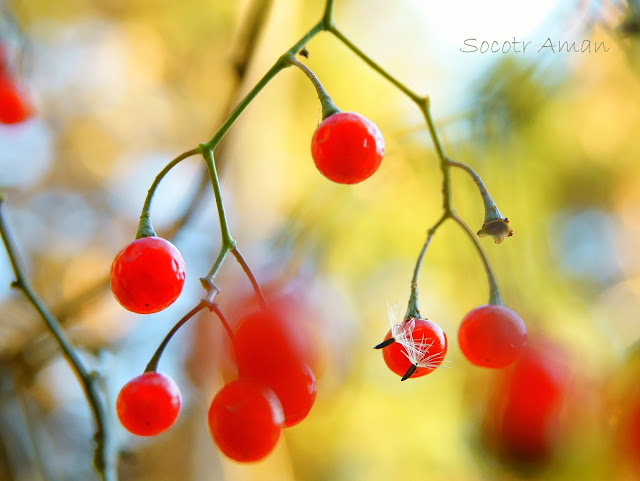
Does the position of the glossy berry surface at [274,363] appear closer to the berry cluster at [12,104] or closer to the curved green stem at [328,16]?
the curved green stem at [328,16]

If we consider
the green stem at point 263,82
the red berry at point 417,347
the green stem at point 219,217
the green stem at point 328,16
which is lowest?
the red berry at point 417,347

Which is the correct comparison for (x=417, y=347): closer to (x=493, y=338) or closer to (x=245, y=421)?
(x=493, y=338)

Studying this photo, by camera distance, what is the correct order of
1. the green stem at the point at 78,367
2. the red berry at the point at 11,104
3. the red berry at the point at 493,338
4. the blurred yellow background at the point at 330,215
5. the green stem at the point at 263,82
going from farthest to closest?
1. the red berry at the point at 11,104
2. the blurred yellow background at the point at 330,215
3. the green stem at the point at 78,367
4. the red berry at the point at 493,338
5. the green stem at the point at 263,82

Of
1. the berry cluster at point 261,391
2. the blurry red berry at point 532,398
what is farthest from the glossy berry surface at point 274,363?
the blurry red berry at point 532,398

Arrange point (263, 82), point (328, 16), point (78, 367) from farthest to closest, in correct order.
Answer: point (78, 367), point (328, 16), point (263, 82)

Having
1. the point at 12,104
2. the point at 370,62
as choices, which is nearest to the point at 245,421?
the point at 370,62
